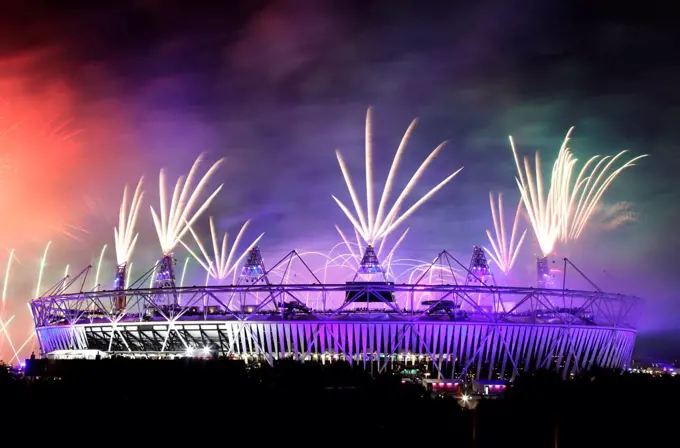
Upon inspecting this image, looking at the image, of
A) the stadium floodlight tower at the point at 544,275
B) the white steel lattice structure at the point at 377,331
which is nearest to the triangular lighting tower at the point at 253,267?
the white steel lattice structure at the point at 377,331

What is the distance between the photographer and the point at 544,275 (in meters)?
134

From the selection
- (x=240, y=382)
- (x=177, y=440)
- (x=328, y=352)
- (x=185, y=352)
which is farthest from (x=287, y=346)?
(x=177, y=440)

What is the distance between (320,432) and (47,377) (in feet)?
136

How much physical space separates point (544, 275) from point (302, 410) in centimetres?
8581

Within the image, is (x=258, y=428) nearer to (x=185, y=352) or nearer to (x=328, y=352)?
(x=328, y=352)

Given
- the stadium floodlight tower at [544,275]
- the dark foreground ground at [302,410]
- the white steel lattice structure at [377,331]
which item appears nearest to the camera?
the dark foreground ground at [302,410]

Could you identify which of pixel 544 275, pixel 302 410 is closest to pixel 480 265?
pixel 544 275

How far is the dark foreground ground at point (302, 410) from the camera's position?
53.1 m

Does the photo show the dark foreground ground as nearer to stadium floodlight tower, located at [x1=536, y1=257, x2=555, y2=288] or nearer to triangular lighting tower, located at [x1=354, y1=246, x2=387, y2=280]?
triangular lighting tower, located at [x1=354, y1=246, x2=387, y2=280]

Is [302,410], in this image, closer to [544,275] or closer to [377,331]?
[377,331]

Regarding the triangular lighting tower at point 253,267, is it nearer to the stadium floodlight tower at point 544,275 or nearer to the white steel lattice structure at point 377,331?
the white steel lattice structure at point 377,331

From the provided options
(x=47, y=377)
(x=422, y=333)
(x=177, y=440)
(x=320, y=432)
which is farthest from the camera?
(x=422, y=333)

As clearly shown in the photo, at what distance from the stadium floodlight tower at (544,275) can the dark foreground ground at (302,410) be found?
53.1 meters

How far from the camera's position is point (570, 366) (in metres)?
113
